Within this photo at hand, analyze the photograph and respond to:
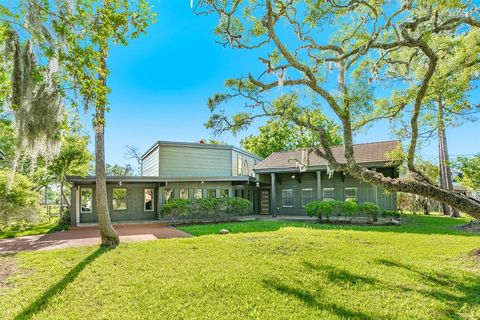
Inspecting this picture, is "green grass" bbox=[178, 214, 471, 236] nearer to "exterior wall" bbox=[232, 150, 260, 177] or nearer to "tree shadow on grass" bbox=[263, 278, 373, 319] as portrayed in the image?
"tree shadow on grass" bbox=[263, 278, 373, 319]

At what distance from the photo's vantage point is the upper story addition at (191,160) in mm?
17438

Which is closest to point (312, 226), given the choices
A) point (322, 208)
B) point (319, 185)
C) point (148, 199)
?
point (322, 208)

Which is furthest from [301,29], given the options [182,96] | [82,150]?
[82,150]

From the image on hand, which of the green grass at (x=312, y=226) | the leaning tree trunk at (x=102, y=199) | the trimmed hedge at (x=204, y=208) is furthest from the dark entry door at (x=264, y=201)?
the leaning tree trunk at (x=102, y=199)

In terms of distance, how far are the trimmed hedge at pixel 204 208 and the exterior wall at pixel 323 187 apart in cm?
349

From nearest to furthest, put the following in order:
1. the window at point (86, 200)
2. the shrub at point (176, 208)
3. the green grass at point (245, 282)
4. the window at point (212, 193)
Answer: the green grass at point (245, 282)
the shrub at point (176, 208)
the window at point (86, 200)
the window at point (212, 193)

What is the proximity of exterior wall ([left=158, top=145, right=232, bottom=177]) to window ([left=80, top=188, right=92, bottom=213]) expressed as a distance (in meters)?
3.97

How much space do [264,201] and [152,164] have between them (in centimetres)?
851

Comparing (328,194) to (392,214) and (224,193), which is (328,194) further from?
(224,193)

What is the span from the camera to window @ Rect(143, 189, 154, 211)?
16.5 meters

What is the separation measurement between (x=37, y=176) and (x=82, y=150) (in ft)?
14.6

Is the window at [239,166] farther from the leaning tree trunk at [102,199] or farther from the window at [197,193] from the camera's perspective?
the leaning tree trunk at [102,199]

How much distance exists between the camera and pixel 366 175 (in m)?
5.35

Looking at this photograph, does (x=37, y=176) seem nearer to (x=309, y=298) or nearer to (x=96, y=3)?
(x=96, y=3)
